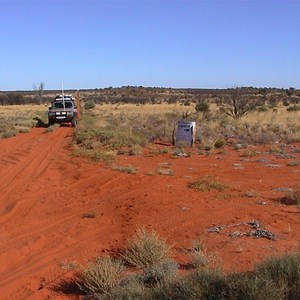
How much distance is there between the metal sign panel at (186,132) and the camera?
22.2 meters

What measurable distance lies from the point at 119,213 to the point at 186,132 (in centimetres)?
1253

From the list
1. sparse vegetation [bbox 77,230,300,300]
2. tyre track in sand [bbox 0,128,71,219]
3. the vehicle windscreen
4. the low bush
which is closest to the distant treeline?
the vehicle windscreen

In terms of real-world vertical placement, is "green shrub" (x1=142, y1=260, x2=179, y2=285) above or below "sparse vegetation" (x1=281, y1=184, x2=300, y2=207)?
above

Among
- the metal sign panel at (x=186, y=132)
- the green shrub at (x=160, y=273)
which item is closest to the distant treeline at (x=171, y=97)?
the metal sign panel at (x=186, y=132)

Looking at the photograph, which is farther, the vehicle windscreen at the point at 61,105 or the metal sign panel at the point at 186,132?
the vehicle windscreen at the point at 61,105

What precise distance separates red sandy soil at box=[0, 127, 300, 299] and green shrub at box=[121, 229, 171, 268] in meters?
0.31

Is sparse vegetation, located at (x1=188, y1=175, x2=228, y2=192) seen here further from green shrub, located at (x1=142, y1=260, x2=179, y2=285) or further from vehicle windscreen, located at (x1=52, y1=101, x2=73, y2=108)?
vehicle windscreen, located at (x1=52, y1=101, x2=73, y2=108)

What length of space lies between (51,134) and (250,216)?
72.5 feet

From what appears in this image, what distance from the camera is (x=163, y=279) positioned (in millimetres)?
5824

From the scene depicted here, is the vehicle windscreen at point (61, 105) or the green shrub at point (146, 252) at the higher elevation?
the vehicle windscreen at point (61, 105)

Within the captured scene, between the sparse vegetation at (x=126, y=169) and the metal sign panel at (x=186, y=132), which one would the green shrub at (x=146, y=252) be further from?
the metal sign panel at (x=186, y=132)

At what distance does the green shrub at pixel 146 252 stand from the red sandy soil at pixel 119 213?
306 millimetres

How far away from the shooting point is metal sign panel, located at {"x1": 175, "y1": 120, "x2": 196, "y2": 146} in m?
22.2

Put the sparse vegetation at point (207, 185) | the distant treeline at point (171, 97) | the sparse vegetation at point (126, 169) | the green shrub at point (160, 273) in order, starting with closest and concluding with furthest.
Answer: the green shrub at point (160, 273), the sparse vegetation at point (207, 185), the sparse vegetation at point (126, 169), the distant treeline at point (171, 97)
